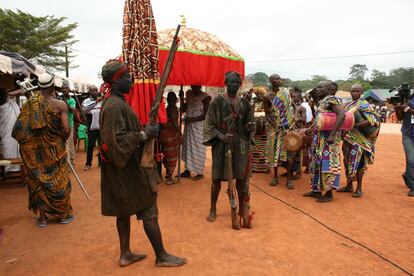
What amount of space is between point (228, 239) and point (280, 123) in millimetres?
3055

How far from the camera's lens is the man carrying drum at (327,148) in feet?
16.1

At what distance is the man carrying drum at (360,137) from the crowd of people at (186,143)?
0.02 m

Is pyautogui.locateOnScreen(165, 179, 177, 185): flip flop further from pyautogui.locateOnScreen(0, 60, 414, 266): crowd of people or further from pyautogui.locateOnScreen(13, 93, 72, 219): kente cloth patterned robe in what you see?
pyautogui.locateOnScreen(13, 93, 72, 219): kente cloth patterned robe

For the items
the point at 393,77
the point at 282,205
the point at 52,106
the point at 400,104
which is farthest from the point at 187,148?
the point at 393,77

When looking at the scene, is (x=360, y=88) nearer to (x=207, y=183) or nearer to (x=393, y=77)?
(x=207, y=183)

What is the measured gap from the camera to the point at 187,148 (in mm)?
6590

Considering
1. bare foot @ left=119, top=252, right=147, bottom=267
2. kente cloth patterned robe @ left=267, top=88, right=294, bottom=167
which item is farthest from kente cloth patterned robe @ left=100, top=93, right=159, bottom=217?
kente cloth patterned robe @ left=267, top=88, right=294, bottom=167

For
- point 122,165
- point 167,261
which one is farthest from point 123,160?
point 167,261

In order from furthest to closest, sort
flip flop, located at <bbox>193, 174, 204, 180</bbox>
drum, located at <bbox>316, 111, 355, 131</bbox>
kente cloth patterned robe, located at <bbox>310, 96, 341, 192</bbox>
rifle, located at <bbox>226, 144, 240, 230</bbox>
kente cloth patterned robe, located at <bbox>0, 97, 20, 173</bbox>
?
flip flop, located at <bbox>193, 174, 204, 180</bbox> → kente cloth patterned robe, located at <bbox>0, 97, 20, 173</bbox> → kente cloth patterned robe, located at <bbox>310, 96, 341, 192</bbox> → drum, located at <bbox>316, 111, 355, 131</bbox> → rifle, located at <bbox>226, 144, 240, 230</bbox>

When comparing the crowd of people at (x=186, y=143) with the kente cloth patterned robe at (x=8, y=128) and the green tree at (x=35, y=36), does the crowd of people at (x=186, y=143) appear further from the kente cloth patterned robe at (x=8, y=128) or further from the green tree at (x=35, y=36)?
the green tree at (x=35, y=36)

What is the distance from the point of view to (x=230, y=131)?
396cm

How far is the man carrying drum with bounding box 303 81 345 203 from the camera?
491 cm

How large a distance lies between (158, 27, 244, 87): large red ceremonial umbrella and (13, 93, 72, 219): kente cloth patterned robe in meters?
→ 1.88

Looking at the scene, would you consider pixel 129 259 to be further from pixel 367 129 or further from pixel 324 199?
pixel 367 129
